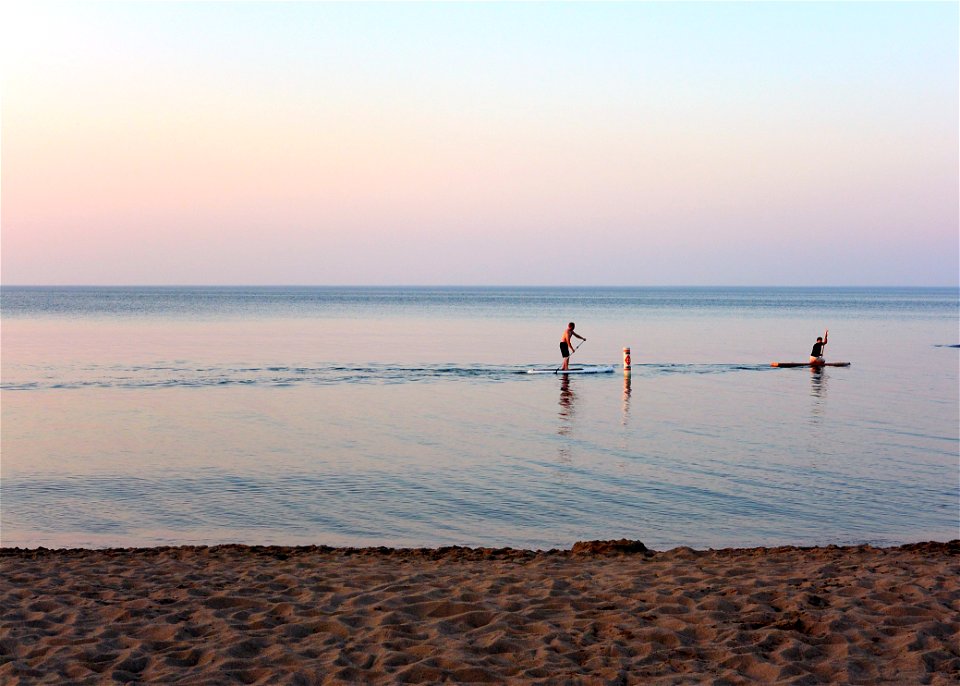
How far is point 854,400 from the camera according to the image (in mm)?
25156

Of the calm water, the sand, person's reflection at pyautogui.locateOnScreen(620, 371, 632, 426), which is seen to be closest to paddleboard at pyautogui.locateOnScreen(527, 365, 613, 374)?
the calm water

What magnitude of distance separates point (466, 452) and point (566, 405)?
7.73 metres

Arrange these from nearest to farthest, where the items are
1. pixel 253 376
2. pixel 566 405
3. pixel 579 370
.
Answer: pixel 566 405
pixel 253 376
pixel 579 370

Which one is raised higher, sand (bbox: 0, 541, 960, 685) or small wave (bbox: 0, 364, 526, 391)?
sand (bbox: 0, 541, 960, 685)

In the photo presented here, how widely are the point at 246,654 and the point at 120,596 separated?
2.03 m

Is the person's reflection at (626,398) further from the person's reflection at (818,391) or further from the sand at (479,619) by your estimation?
the sand at (479,619)

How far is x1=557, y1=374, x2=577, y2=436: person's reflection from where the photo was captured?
20141mm

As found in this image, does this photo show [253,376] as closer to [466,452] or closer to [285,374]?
[285,374]

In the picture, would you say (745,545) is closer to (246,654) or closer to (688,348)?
(246,654)

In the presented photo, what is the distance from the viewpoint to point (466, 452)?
16844 millimetres

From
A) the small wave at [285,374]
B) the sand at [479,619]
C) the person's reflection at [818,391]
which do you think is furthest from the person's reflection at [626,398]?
the sand at [479,619]

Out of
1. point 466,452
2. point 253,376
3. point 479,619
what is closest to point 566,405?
point 466,452

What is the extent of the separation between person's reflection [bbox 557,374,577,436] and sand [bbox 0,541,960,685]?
10137 millimetres

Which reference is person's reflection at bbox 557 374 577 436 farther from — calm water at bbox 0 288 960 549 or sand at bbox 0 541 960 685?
sand at bbox 0 541 960 685
